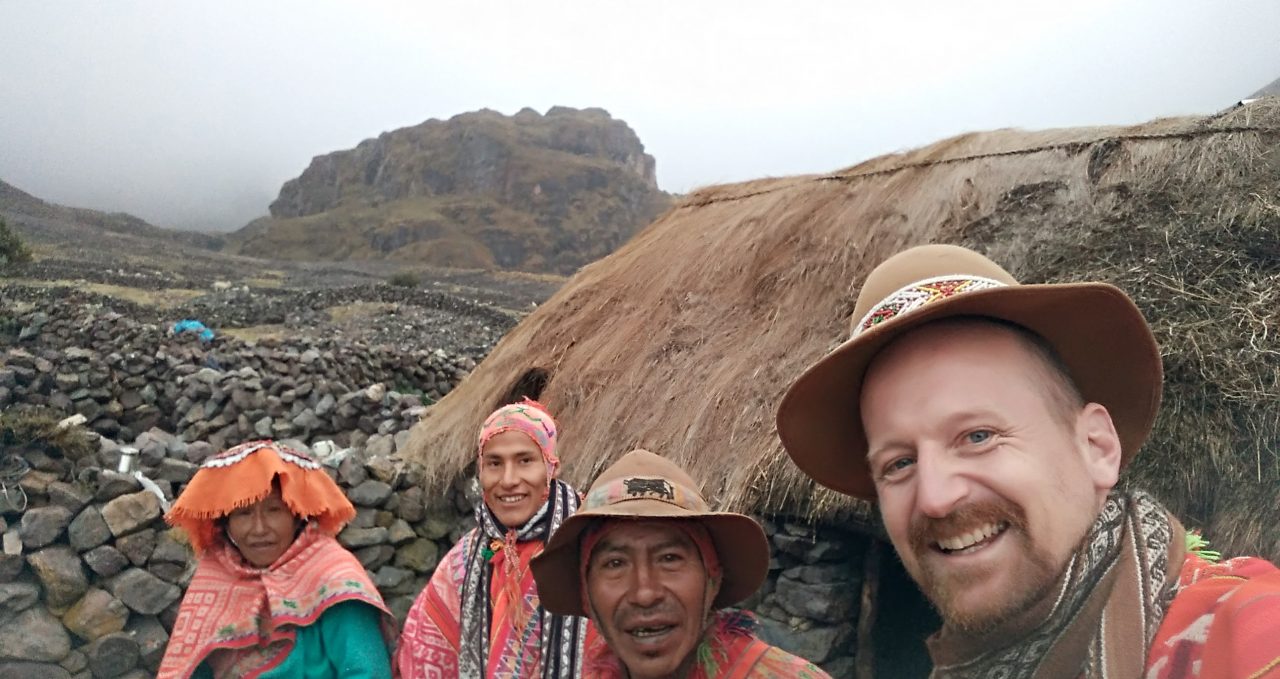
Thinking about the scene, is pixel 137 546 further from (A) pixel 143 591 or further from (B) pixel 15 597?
(B) pixel 15 597

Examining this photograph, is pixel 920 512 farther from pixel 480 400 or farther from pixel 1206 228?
pixel 480 400

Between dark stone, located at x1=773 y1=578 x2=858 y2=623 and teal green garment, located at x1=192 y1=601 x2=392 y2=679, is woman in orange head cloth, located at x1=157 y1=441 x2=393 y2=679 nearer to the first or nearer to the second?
teal green garment, located at x1=192 y1=601 x2=392 y2=679

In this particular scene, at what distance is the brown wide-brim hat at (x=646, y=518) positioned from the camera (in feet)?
6.28

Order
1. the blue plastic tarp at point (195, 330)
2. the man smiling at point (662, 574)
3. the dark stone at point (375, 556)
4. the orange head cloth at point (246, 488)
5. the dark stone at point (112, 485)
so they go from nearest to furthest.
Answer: the man smiling at point (662, 574), the orange head cloth at point (246, 488), the dark stone at point (112, 485), the dark stone at point (375, 556), the blue plastic tarp at point (195, 330)

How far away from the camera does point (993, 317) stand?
124cm

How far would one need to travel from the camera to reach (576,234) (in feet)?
283

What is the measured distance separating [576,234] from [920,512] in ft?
284

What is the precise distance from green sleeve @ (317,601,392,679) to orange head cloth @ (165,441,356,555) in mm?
450

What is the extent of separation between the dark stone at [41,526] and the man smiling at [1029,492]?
17.3 feet

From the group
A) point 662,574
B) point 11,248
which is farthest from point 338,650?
point 11,248

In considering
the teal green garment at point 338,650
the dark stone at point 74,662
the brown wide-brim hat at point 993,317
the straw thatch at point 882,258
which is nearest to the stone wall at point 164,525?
the dark stone at point 74,662

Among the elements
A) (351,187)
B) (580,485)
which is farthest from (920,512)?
(351,187)

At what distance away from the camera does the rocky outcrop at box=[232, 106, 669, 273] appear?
77.6 meters

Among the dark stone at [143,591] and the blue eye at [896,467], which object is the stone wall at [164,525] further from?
the blue eye at [896,467]
